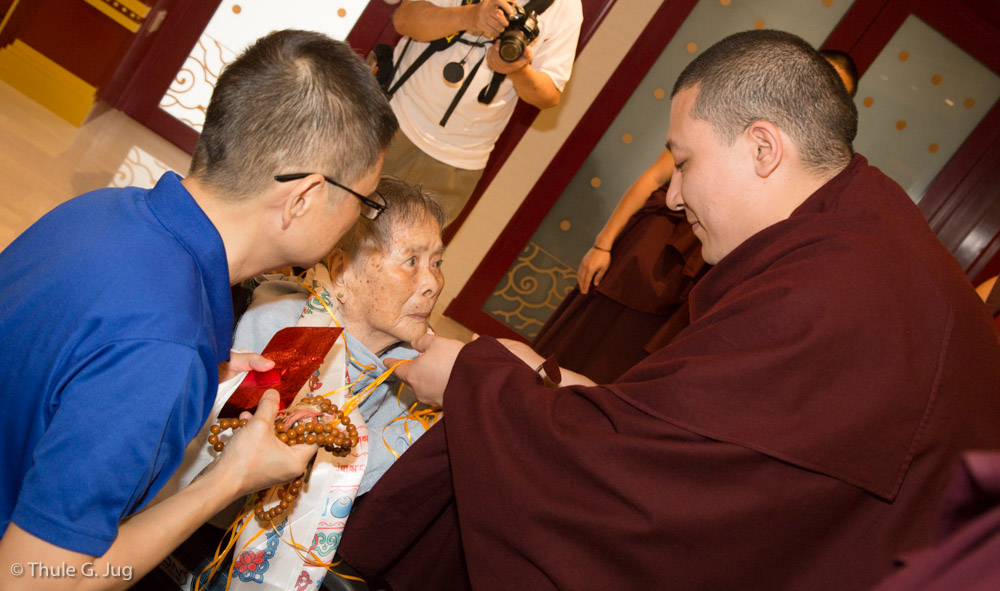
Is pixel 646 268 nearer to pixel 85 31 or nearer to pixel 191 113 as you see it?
pixel 191 113

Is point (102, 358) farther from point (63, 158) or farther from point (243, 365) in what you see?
point (63, 158)

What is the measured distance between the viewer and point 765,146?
5.48ft

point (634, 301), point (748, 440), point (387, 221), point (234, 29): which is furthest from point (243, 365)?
Answer: point (234, 29)

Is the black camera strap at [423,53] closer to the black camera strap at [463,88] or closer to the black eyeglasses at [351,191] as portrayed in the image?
the black camera strap at [463,88]

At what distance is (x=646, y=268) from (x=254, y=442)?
2239mm

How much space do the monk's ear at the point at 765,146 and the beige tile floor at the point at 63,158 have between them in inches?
109

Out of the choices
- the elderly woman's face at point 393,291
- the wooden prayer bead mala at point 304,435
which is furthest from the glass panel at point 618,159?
the wooden prayer bead mala at point 304,435

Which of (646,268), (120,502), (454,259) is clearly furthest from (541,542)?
(454,259)

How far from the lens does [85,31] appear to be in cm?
467

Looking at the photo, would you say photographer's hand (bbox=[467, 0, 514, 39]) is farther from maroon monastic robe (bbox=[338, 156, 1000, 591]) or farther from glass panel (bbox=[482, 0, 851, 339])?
glass panel (bbox=[482, 0, 851, 339])

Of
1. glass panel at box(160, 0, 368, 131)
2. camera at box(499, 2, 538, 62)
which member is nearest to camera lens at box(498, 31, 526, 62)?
camera at box(499, 2, 538, 62)

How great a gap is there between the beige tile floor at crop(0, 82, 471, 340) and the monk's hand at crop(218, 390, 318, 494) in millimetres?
2162

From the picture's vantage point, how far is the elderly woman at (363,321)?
4.75 feet

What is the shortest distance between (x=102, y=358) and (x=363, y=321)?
913 millimetres
